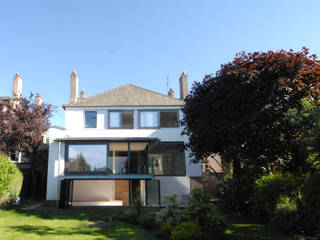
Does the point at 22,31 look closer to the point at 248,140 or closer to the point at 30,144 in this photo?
the point at 30,144

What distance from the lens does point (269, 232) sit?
431 inches

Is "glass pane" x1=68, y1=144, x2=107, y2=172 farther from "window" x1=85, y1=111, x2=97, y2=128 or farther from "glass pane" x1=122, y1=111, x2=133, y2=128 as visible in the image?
"glass pane" x1=122, y1=111, x2=133, y2=128

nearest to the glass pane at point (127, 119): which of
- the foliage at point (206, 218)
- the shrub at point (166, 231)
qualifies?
the foliage at point (206, 218)

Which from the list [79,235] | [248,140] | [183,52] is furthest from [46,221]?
[183,52]

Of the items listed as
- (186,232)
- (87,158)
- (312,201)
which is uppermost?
(87,158)

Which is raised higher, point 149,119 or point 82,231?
point 149,119

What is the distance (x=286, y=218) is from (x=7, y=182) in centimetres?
1469

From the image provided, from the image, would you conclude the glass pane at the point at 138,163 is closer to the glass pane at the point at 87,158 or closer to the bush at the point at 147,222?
the glass pane at the point at 87,158

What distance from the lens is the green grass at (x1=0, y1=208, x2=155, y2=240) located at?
387 inches

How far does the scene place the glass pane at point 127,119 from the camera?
22.8 meters

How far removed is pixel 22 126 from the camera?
20.3 meters

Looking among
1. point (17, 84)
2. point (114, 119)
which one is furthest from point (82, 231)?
point (17, 84)

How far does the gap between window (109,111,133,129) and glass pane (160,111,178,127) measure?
9.13 ft

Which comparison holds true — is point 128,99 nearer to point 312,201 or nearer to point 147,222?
point 147,222
